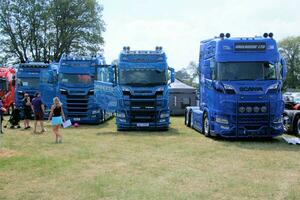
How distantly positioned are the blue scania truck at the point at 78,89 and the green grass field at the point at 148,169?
6.93 m

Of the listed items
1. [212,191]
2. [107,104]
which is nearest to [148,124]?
[107,104]

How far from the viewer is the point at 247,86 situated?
16891 mm

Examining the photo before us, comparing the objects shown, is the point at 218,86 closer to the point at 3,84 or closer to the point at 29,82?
the point at 29,82

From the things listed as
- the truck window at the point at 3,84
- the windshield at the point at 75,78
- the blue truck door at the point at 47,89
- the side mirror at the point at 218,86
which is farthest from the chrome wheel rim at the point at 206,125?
the truck window at the point at 3,84

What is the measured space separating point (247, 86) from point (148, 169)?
6512 millimetres

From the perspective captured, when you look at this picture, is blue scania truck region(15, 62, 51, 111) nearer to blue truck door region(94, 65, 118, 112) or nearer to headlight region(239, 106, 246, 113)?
blue truck door region(94, 65, 118, 112)

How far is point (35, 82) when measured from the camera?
29953 mm

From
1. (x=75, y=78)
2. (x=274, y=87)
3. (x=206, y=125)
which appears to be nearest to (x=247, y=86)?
(x=274, y=87)

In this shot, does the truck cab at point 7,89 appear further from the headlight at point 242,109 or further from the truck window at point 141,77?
the headlight at point 242,109

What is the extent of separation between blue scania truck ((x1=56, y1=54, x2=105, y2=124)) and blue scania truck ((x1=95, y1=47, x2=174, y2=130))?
3.71m

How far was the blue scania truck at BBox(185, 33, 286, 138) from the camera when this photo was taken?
666 inches

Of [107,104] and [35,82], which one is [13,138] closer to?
[107,104]

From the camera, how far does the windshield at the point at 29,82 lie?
1177 inches

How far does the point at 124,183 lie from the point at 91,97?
50.4ft
